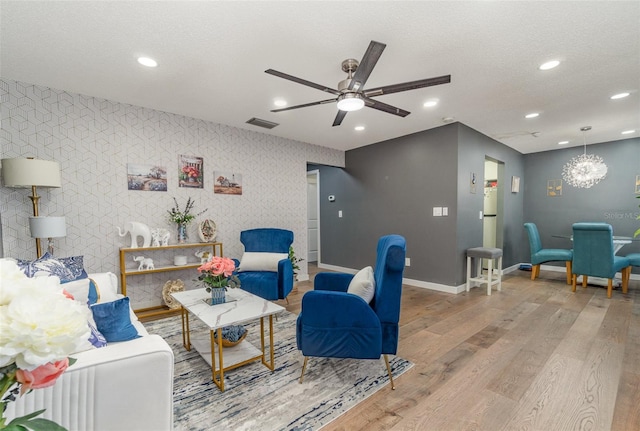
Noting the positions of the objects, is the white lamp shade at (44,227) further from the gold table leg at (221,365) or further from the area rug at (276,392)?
the gold table leg at (221,365)

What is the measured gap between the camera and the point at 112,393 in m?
1.11

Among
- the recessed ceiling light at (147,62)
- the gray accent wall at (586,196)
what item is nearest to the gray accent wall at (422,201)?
the gray accent wall at (586,196)

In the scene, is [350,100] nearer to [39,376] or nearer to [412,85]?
[412,85]

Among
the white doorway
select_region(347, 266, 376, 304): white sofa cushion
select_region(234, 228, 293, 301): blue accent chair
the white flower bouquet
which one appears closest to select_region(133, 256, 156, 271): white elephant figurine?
select_region(234, 228, 293, 301): blue accent chair

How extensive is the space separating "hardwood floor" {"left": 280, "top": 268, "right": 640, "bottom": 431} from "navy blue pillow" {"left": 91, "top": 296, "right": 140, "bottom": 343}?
124 centimetres

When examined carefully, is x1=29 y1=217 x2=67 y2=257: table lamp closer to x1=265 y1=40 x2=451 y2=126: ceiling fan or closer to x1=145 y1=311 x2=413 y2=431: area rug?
x1=145 y1=311 x2=413 y2=431: area rug

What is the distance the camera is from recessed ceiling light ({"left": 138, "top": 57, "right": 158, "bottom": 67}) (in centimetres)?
231

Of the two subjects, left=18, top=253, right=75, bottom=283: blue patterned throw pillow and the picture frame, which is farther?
the picture frame

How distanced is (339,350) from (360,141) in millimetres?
3899

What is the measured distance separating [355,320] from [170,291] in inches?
104

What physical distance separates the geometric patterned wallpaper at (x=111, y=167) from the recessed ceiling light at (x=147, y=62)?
1.22 m

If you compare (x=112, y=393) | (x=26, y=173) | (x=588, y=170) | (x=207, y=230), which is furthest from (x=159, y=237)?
(x=588, y=170)

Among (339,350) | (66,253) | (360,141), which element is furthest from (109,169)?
(360,141)

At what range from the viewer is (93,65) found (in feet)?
7.90
